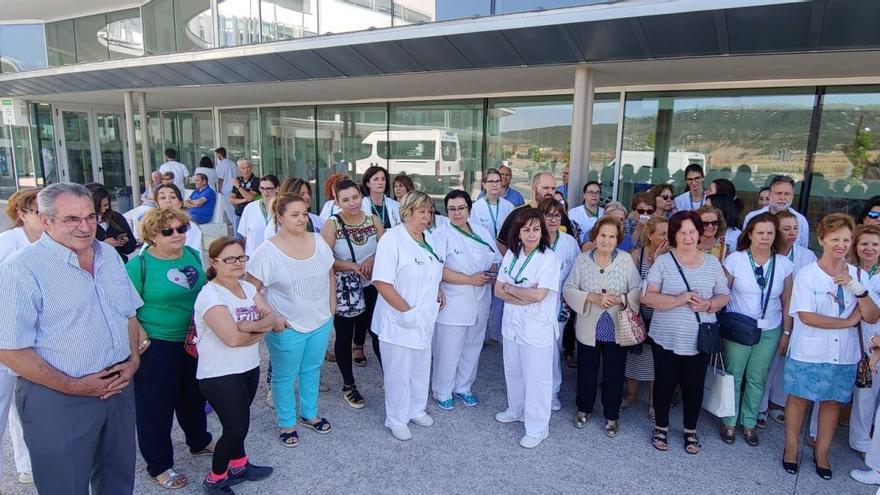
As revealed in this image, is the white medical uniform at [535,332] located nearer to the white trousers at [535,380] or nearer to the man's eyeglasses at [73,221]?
the white trousers at [535,380]

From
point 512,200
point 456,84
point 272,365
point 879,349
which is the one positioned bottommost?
point 272,365

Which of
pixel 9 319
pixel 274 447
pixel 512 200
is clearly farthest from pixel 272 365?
pixel 512 200

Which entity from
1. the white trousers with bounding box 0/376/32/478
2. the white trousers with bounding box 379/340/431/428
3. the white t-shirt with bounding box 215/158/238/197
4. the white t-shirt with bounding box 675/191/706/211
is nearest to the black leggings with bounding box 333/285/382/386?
the white trousers with bounding box 379/340/431/428

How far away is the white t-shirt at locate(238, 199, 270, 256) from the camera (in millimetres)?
4945

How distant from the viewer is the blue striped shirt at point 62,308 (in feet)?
6.40

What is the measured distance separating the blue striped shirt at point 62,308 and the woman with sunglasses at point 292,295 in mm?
922

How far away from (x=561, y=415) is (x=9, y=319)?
3.42 m

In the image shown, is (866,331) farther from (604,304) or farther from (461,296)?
(461,296)

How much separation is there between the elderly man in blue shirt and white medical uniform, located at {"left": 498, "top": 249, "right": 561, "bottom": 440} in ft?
7.57

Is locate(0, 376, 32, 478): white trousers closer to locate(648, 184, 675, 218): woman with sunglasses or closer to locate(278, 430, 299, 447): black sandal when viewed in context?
locate(278, 430, 299, 447): black sandal

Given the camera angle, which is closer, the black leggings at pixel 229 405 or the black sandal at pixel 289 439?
the black leggings at pixel 229 405

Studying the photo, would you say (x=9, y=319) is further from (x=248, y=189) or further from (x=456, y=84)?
(x=456, y=84)

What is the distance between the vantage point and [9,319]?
6.34ft

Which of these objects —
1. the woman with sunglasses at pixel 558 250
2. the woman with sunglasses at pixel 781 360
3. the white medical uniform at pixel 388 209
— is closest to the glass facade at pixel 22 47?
the white medical uniform at pixel 388 209
